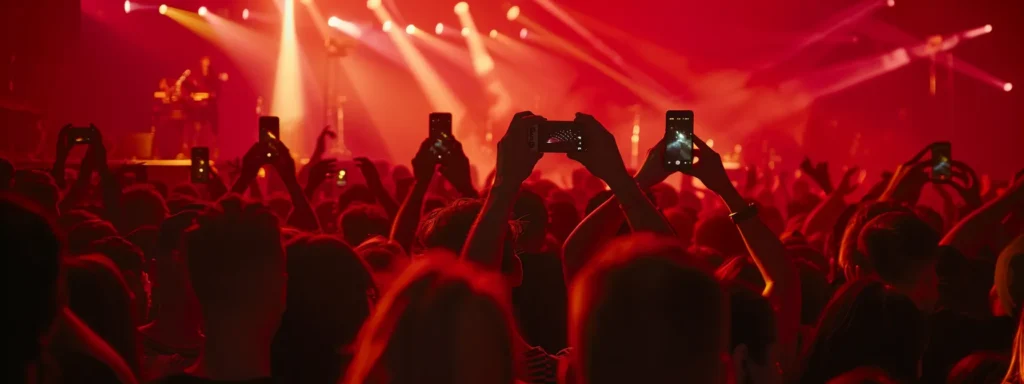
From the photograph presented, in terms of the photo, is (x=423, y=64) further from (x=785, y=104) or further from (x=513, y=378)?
(x=513, y=378)

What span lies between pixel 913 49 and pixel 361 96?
10937mm

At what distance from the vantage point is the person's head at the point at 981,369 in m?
2.40

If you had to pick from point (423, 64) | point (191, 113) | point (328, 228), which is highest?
point (423, 64)

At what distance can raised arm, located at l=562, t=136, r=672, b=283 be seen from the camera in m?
2.67

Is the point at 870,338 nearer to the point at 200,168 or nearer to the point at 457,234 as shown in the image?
the point at 457,234

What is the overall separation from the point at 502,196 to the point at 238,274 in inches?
23.5

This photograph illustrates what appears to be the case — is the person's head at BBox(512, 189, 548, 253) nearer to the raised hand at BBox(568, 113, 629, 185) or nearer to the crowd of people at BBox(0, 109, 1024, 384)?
the crowd of people at BBox(0, 109, 1024, 384)

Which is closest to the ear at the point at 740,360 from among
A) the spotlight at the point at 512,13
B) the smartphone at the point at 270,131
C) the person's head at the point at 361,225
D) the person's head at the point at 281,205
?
the person's head at the point at 361,225

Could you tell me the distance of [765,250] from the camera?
2.56 m

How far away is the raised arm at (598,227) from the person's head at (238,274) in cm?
85

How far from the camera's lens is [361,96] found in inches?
790

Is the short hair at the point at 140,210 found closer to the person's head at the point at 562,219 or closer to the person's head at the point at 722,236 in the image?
the person's head at the point at 562,219

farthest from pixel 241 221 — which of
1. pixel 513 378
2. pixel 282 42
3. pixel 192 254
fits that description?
pixel 282 42

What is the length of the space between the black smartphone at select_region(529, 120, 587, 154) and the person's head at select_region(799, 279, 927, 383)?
30.1 inches
